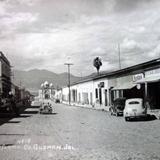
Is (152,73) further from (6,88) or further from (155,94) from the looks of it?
(6,88)

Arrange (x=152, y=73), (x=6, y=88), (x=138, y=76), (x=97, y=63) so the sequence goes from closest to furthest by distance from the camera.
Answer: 1. (x=152, y=73)
2. (x=138, y=76)
3. (x=6, y=88)
4. (x=97, y=63)

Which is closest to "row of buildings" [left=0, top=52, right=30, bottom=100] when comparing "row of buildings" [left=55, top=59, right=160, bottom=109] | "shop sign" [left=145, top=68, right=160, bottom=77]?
"row of buildings" [left=55, top=59, right=160, bottom=109]

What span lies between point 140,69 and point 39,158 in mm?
33649

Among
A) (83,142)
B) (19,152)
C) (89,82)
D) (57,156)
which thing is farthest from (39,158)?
(89,82)

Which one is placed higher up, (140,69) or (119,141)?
(140,69)

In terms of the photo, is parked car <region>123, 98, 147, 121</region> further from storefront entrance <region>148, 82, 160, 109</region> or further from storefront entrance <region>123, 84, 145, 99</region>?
storefront entrance <region>123, 84, 145, 99</region>

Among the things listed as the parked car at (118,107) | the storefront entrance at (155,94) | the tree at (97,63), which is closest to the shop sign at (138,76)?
the storefront entrance at (155,94)

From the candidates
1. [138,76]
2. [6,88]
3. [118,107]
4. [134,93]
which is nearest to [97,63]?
[6,88]

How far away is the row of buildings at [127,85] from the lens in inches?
1527

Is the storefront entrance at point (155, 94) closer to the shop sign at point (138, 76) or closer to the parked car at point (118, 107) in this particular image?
the shop sign at point (138, 76)

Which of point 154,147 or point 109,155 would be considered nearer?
point 109,155

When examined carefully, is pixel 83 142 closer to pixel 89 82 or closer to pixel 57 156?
pixel 57 156

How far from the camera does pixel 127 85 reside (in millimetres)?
47094

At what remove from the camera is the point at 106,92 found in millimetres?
62000
